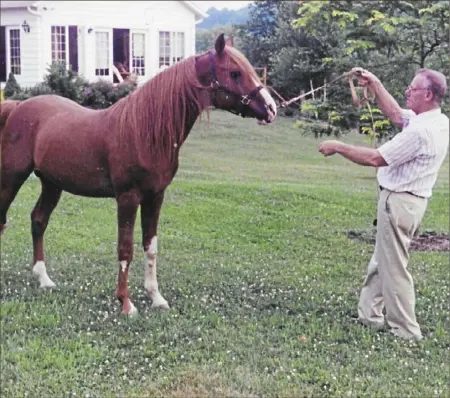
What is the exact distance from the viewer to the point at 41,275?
260 inches

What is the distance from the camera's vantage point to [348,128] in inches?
361

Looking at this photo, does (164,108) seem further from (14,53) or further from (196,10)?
(196,10)

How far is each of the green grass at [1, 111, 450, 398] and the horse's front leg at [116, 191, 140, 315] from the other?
13cm

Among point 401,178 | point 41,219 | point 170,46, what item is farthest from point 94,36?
point 401,178

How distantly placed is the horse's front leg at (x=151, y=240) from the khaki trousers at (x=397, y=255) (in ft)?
6.28

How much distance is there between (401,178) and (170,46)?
21084 mm

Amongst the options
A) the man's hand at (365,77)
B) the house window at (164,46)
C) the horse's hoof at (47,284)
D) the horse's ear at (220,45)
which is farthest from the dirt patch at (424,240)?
the house window at (164,46)

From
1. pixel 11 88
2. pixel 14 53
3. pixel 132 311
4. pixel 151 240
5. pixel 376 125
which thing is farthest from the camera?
pixel 14 53

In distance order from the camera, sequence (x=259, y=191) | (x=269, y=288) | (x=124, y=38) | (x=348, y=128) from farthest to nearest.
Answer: (x=124, y=38), (x=259, y=191), (x=348, y=128), (x=269, y=288)

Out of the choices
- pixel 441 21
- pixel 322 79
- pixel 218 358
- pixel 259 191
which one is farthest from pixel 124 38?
pixel 218 358

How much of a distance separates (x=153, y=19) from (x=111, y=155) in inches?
780

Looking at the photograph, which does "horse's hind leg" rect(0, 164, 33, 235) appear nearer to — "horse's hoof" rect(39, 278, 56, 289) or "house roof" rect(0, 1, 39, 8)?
"horse's hoof" rect(39, 278, 56, 289)

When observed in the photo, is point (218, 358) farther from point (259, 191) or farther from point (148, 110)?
point (259, 191)

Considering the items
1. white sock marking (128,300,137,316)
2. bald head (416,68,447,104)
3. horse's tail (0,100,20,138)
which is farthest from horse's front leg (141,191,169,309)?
bald head (416,68,447,104)
